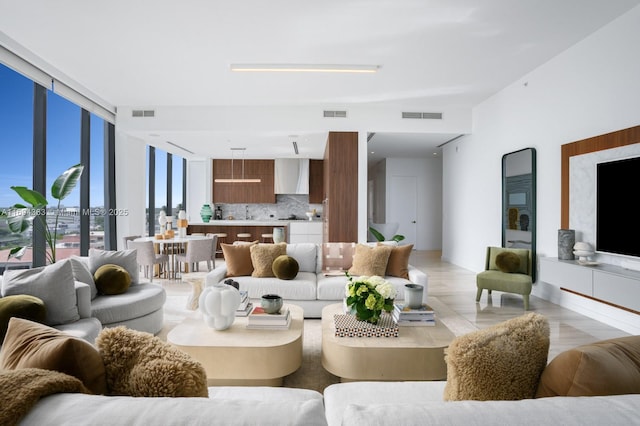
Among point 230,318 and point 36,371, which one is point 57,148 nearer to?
point 230,318

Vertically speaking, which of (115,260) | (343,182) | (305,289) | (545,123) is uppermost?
(545,123)

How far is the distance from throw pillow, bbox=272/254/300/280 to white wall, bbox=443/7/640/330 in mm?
3421

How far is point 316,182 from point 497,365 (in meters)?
9.34

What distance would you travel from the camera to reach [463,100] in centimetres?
644

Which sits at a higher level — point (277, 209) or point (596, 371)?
point (277, 209)

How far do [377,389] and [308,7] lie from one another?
11.0 ft

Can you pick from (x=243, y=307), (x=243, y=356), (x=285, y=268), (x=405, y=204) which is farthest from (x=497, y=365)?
(x=405, y=204)

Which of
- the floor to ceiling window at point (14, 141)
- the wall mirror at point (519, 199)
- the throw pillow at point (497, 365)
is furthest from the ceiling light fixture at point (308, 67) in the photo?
the throw pillow at point (497, 365)

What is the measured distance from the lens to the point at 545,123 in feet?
16.2

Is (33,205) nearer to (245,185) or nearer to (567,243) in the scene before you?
(567,243)

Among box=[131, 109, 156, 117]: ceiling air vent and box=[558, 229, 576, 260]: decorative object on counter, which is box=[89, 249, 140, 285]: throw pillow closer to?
box=[131, 109, 156, 117]: ceiling air vent

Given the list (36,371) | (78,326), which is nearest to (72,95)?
(78,326)

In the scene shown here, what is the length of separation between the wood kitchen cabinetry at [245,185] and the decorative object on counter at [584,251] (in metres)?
7.47

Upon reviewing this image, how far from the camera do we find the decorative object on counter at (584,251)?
4.00 meters
